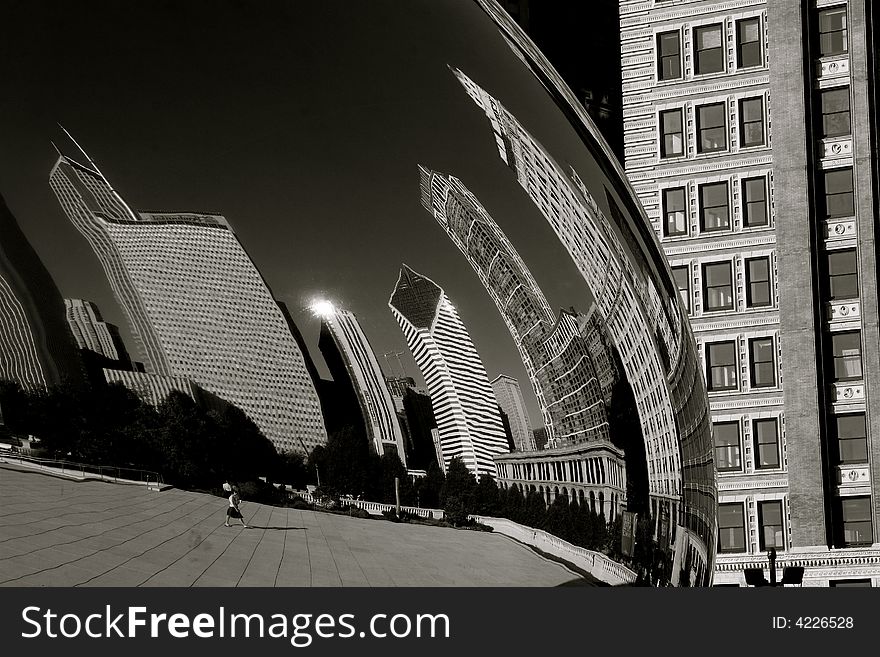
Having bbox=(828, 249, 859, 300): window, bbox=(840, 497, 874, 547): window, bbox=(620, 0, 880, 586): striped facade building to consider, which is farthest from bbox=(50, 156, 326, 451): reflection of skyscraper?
bbox=(828, 249, 859, 300): window

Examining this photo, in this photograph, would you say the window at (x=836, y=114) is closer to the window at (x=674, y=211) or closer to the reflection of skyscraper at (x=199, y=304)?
the window at (x=674, y=211)

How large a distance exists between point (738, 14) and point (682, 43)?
6.51ft

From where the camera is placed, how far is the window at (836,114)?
34.8m

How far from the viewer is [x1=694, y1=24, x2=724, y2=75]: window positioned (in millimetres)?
36344

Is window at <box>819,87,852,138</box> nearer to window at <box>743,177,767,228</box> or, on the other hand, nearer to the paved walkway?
window at <box>743,177,767,228</box>

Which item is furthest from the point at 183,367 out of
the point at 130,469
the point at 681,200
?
the point at 681,200

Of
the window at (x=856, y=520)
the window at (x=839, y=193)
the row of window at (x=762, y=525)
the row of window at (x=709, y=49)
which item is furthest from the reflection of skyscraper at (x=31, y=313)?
the row of window at (x=709, y=49)

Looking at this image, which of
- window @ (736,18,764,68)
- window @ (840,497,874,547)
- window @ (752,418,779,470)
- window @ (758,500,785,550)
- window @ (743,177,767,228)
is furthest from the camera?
window @ (736,18,764,68)

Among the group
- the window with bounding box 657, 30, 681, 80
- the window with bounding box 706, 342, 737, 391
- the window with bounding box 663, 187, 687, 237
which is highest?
the window with bounding box 657, 30, 681, 80

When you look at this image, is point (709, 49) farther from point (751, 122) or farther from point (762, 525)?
point (762, 525)

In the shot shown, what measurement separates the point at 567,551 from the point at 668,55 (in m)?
37.8

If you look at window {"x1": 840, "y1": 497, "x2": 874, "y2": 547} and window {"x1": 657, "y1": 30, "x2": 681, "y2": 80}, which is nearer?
window {"x1": 840, "y1": 497, "x2": 874, "y2": 547}

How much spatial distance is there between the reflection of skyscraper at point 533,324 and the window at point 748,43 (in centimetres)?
3700
